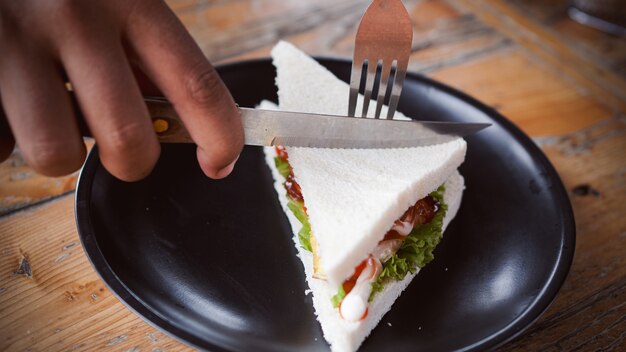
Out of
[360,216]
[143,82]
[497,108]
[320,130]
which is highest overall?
[143,82]

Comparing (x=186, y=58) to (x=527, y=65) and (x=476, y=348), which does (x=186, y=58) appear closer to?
(x=476, y=348)

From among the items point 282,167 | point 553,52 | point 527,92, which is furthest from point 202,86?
point 553,52

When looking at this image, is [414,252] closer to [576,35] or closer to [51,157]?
[51,157]

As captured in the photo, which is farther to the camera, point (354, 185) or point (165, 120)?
point (354, 185)

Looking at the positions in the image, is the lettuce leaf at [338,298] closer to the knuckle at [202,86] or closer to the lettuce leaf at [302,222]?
the lettuce leaf at [302,222]

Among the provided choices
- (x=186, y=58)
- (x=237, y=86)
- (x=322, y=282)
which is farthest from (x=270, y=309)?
(x=237, y=86)

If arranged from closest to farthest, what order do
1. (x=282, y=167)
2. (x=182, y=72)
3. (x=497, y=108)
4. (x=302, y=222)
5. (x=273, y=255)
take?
(x=182, y=72) → (x=273, y=255) → (x=302, y=222) → (x=282, y=167) → (x=497, y=108)

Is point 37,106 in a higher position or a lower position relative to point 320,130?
higher

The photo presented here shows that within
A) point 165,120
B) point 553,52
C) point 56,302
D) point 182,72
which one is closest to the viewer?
point 182,72
